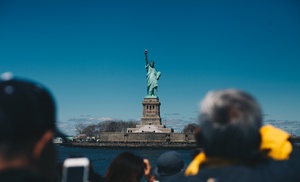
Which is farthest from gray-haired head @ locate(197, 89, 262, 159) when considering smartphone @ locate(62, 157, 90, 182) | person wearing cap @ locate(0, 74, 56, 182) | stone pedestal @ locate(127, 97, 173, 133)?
stone pedestal @ locate(127, 97, 173, 133)

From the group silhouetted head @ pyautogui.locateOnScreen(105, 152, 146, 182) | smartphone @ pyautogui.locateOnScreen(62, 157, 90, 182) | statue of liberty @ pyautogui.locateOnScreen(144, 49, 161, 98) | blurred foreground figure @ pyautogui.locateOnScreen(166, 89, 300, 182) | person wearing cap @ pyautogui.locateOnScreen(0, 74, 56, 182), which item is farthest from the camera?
statue of liberty @ pyautogui.locateOnScreen(144, 49, 161, 98)

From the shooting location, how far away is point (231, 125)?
1.64 meters

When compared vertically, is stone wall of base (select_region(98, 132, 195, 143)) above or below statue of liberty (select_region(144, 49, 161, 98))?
below

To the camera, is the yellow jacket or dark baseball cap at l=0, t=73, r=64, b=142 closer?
dark baseball cap at l=0, t=73, r=64, b=142

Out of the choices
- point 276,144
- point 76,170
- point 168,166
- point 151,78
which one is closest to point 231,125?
point 276,144

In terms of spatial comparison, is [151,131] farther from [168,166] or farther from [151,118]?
[168,166]

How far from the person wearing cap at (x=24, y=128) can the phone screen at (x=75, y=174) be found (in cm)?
106

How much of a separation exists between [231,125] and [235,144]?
0.09 meters

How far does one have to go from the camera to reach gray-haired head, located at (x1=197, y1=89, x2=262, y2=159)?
1650 mm

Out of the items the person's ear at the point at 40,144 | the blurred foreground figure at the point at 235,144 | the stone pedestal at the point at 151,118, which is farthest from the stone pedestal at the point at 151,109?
the person's ear at the point at 40,144

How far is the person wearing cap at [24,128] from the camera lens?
1273 mm

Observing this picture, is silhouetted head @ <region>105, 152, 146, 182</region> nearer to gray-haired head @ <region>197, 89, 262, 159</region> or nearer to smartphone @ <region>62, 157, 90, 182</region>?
smartphone @ <region>62, 157, 90, 182</region>

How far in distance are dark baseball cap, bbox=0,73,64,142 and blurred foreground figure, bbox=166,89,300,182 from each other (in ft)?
2.29

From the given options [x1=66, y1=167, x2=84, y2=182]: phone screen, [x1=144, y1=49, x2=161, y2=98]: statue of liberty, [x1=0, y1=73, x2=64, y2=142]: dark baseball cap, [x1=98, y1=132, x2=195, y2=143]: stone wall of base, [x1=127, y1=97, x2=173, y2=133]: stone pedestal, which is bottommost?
[x1=66, y1=167, x2=84, y2=182]: phone screen
